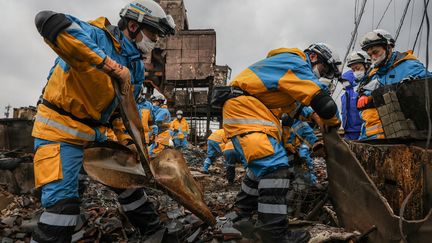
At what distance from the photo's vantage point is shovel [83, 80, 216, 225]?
8.43 feet

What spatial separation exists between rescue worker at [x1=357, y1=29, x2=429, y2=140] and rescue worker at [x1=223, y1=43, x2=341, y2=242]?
1101 millimetres

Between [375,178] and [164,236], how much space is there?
6.43 ft

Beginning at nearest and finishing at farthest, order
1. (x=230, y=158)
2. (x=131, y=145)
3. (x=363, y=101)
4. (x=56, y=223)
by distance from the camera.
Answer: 1. (x=56, y=223)
2. (x=131, y=145)
3. (x=363, y=101)
4. (x=230, y=158)

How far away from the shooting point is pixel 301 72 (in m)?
2.94

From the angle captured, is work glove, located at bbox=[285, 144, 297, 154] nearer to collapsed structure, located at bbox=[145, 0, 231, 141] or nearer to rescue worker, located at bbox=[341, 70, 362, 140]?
rescue worker, located at bbox=[341, 70, 362, 140]

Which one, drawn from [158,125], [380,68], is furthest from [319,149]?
[158,125]

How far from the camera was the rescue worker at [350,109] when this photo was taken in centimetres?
542

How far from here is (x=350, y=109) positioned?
17.9 feet

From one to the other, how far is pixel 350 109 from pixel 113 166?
4.12m

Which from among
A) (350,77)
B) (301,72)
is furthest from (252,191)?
(350,77)

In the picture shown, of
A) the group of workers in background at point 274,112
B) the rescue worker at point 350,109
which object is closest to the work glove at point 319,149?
the group of workers in background at point 274,112

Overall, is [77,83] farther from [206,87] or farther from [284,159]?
[206,87]

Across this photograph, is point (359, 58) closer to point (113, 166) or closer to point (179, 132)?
point (113, 166)

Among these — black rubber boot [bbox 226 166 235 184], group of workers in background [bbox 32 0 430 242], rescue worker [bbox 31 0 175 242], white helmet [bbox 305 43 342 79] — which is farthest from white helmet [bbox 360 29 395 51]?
black rubber boot [bbox 226 166 235 184]
